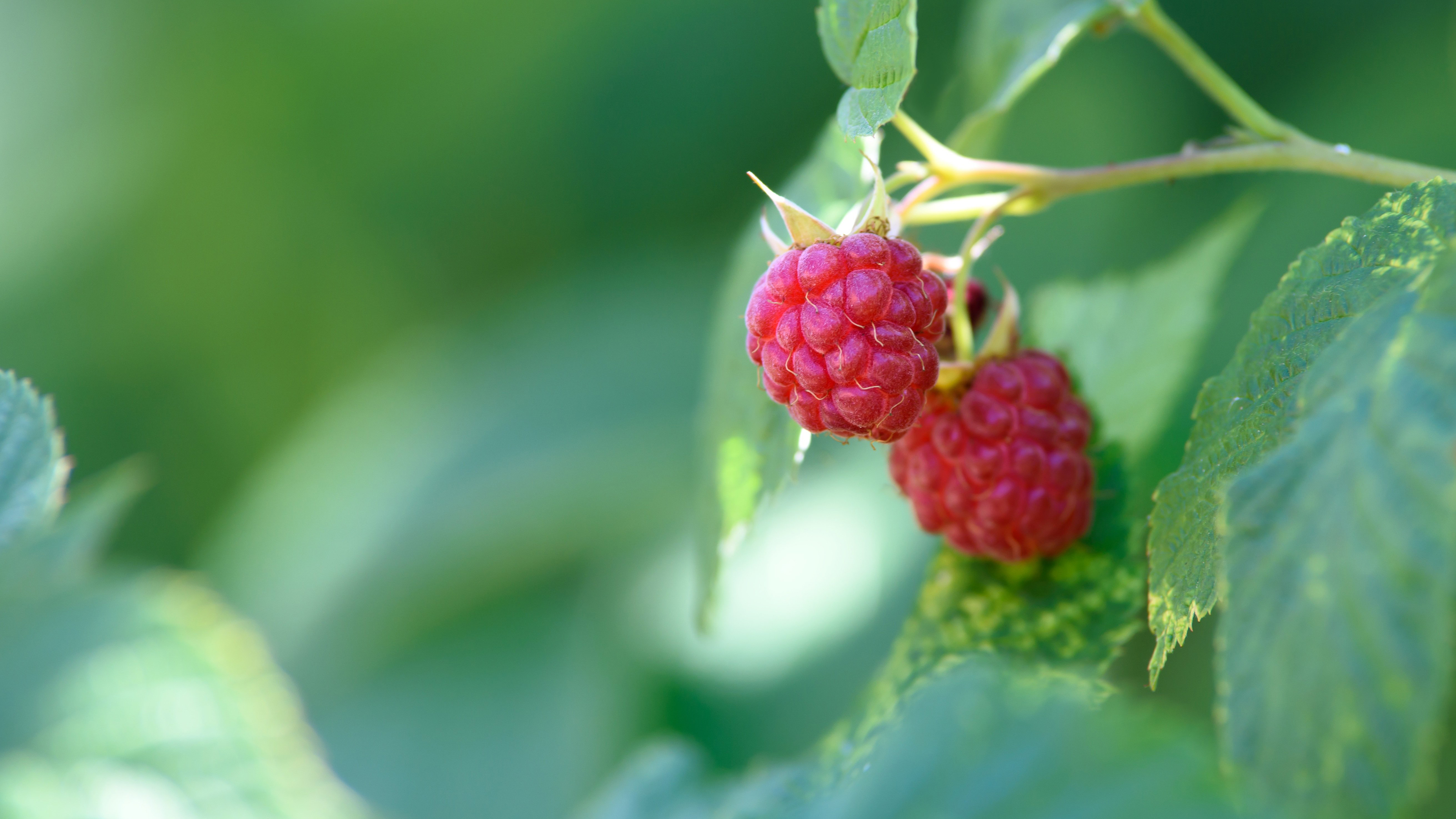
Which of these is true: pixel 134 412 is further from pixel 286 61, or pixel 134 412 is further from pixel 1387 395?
pixel 1387 395

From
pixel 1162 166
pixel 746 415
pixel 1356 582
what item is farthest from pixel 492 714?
pixel 1356 582

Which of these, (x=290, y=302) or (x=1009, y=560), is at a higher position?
(x=290, y=302)

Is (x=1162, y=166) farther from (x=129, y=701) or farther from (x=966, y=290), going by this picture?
(x=129, y=701)

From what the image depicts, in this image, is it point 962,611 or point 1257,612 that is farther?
point 962,611

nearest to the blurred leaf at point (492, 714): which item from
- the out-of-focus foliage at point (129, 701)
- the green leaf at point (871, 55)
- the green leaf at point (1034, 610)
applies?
the out-of-focus foliage at point (129, 701)

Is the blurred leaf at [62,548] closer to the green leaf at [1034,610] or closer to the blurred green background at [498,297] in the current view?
the green leaf at [1034,610]

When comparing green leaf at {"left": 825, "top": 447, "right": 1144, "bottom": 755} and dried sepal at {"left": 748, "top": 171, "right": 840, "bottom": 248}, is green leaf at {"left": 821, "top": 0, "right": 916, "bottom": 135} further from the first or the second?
green leaf at {"left": 825, "top": 447, "right": 1144, "bottom": 755}

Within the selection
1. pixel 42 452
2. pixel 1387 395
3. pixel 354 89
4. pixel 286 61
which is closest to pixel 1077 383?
pixel 1387 395
